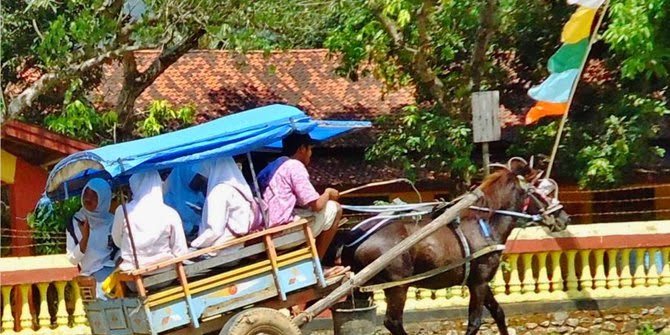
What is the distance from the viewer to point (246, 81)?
16.5 m

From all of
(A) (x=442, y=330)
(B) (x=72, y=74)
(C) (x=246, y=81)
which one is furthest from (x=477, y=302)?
(C) (x=246, y=81)

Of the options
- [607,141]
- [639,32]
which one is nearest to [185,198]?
[639,32]

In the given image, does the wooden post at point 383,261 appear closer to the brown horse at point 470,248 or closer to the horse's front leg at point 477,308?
the brown horse at point 470,248

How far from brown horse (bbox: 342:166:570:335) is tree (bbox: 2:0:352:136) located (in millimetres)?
4076

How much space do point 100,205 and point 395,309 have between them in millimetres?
2469

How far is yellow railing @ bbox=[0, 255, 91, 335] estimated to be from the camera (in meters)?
9.51

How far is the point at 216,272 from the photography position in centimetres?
727

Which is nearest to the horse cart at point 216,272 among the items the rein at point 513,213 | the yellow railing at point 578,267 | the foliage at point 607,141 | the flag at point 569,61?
the rein at point 513,213

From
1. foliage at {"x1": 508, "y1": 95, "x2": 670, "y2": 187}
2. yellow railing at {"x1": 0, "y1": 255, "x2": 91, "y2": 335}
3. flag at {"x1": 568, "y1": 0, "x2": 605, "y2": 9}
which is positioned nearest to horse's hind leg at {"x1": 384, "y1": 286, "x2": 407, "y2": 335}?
yellow railing at {"x1": 0, "y1": 255, "x2": 91, "y2": 335}

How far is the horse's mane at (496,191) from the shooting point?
349 inches

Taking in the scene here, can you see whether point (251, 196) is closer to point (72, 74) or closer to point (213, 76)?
point (72, 74)

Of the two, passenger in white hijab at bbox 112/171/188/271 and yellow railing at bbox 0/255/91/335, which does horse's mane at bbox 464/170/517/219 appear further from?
yellow railing at bbox 0/255/91/335

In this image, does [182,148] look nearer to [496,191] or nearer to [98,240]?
[98,240]

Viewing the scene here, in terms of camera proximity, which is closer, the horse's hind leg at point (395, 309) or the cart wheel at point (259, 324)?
the cart wheel at point (259, 324)
